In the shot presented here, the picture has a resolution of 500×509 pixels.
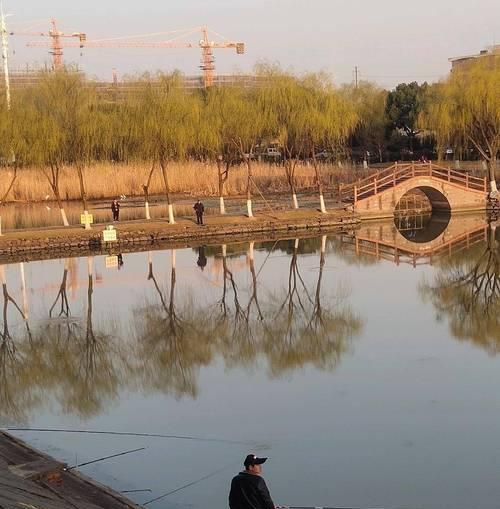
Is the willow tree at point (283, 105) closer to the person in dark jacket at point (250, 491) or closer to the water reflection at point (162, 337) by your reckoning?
the water reflection at point (162, 337)

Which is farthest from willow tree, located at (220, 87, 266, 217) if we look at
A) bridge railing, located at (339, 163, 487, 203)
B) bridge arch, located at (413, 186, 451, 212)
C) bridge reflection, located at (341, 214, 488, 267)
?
bridge arch, located at (413, 186, 451, 212)

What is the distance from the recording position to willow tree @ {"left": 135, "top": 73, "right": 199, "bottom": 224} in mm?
29609

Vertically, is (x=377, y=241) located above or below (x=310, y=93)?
below

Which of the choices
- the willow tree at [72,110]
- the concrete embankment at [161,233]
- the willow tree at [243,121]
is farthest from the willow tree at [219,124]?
the willow tree at [72,110]

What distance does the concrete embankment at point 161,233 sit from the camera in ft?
86.3

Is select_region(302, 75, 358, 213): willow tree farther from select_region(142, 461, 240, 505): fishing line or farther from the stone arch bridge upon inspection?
select_region(142, 461, 240, 505): fishing line

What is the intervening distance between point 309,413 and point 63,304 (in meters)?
9.48

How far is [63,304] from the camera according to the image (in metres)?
18.9

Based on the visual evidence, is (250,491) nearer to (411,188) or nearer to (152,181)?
(411,188)

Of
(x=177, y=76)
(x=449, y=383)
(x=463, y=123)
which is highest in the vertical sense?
(x=177, y=76)

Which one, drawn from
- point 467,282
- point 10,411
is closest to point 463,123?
point 467,282

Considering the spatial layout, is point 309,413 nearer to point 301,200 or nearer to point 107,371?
point 107,371

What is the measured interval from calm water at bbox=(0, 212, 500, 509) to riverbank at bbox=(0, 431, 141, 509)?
69cm

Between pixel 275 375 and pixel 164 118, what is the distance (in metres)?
18.5
